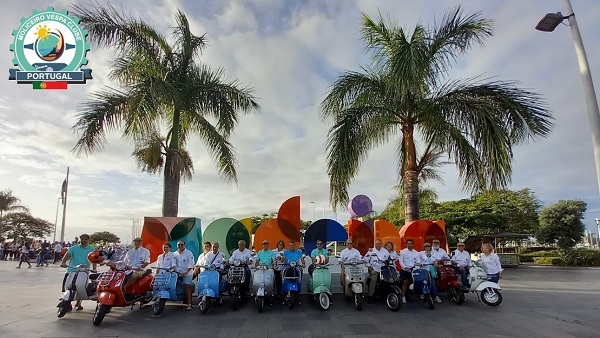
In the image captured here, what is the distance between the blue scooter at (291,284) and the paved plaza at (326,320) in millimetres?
241

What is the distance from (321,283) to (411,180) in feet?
15.9

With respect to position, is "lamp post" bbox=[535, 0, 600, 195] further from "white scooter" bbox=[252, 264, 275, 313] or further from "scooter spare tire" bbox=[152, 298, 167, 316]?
"scooter spare tire" bbox=[152, 298, 167, 316]

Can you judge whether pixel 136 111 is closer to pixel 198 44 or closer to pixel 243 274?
pixel 198 44

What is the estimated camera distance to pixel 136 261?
7.91 meters

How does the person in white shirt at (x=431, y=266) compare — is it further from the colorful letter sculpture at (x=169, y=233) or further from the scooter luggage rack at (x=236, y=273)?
the colorful letter sculpture at (x=169, y=233)

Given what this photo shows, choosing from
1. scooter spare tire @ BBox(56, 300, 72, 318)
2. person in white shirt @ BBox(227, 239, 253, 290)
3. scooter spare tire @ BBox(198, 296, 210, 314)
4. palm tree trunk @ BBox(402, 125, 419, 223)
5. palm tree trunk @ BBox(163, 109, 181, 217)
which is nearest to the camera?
scooter spare tire @ BBox(56, 300, 72, 318)

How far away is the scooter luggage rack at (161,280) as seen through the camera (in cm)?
752

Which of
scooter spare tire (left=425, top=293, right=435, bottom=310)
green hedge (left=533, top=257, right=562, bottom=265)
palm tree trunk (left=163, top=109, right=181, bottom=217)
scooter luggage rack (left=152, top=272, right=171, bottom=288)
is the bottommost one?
green hedge (left=533, top=257, right=562, bottom=265)

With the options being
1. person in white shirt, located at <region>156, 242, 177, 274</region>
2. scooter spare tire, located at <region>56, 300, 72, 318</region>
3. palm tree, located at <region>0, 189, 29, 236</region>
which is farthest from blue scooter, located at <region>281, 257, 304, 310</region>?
palm tree, located at <region>0, 189, 29, 236</region>

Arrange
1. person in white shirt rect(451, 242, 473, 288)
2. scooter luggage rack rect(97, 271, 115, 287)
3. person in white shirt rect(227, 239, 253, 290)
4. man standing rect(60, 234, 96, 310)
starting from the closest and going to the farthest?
scooter luggage rack rect(97, 271, 115, 287) → man standing rect(60, 234, 96, 310) → person in white shirt rect(227, 239, 253, 290) → person in white shirt rect(451, 242, 473, 288)

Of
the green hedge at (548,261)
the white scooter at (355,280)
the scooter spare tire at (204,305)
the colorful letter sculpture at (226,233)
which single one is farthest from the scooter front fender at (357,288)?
the green hedge at (548,261)

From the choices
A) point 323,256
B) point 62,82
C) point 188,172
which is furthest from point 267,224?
point 62,82

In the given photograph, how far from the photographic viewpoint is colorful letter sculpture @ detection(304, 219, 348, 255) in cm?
1034

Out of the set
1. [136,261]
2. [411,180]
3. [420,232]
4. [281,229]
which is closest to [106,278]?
[136,261]
